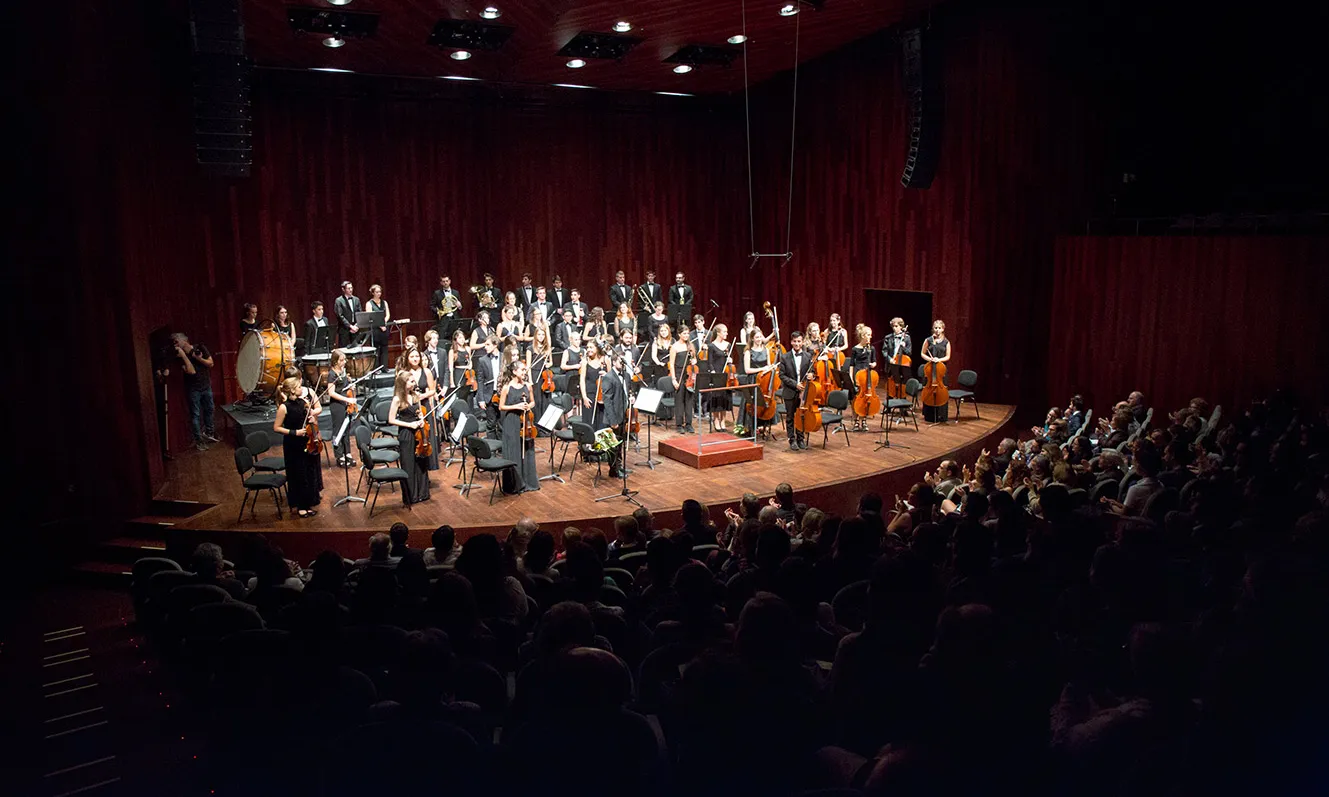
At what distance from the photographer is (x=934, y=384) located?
11.9 meters

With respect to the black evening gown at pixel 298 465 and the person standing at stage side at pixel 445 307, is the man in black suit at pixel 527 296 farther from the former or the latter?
the black evening gown at pixel 298 465

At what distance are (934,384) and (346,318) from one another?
8284mm

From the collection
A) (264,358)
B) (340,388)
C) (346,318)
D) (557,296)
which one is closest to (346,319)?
(346,318)

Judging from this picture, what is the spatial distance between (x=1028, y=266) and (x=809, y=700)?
11650 millimetres

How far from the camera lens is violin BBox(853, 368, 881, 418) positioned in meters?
11.3

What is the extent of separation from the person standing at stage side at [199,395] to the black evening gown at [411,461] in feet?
12.3

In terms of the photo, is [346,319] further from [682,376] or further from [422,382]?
[682,376]

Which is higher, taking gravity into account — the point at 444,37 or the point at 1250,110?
the point at 444,37

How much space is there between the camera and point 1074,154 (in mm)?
12719

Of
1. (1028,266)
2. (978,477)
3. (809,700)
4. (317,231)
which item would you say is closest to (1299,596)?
(809,700)

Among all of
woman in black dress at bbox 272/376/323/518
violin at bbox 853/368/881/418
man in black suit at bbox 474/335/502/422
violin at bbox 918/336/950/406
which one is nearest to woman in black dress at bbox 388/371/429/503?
woman in black dress at bbox 272/376/323/518

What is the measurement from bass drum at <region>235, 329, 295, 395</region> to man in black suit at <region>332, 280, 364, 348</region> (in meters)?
1.31

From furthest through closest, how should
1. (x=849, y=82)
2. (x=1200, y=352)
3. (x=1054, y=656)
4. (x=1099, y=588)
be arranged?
1. (x=849, y=82)
2. (x=1200, y=352)
3. (x=1099, y=588)
4. (x=1054, y=656)

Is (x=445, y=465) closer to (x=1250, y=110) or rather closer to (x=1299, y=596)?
(x=1299, y=596)
